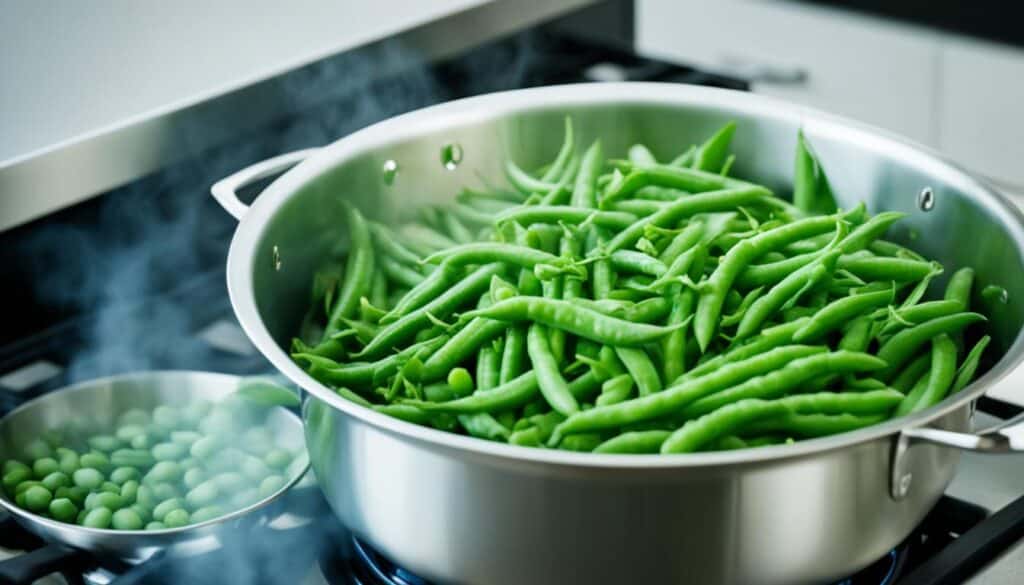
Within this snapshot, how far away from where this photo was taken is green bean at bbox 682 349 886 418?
3.67 ft

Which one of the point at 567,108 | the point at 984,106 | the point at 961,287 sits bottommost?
the point at 984,106

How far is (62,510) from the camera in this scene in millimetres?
1230

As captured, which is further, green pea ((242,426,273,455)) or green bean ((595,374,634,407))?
green pea ((242,426,273,455))

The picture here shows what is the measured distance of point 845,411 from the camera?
1.13 metres

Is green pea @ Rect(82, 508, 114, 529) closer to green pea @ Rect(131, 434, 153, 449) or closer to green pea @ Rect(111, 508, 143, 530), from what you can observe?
green pea @ Rect(111, 508, 143, 530)

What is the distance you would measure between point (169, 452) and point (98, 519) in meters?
0.12

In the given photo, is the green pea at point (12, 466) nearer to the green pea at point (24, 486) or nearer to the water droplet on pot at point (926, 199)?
the green pea at point (24, 486)

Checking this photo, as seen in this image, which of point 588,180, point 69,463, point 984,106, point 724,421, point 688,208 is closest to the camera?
point 724,421

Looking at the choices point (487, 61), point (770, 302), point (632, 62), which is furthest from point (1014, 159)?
point (770, 302)

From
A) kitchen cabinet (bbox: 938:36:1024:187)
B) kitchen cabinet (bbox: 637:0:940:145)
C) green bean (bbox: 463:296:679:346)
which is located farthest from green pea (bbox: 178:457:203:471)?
kitchen cabinet (bbox: 938:36:1024:187)

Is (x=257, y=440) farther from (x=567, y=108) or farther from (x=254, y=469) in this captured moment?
(x=567, y=108)

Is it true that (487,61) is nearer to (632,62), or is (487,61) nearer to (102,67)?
(632,62)

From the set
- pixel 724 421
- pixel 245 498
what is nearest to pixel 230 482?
pixel 245 498

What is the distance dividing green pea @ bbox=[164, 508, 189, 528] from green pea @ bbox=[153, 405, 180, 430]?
159 mm
